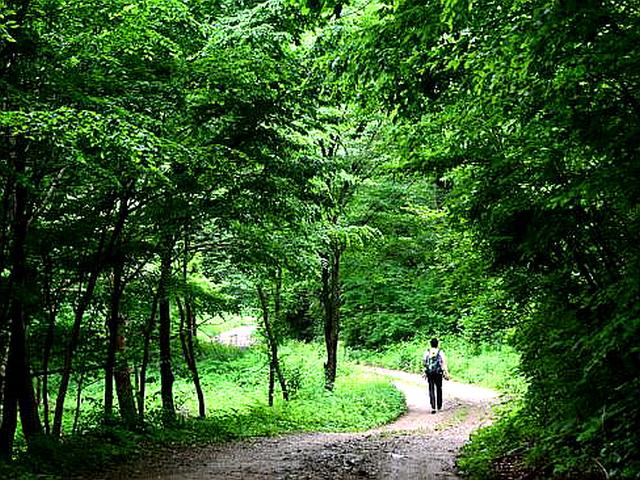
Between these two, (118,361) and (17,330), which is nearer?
(17,330)

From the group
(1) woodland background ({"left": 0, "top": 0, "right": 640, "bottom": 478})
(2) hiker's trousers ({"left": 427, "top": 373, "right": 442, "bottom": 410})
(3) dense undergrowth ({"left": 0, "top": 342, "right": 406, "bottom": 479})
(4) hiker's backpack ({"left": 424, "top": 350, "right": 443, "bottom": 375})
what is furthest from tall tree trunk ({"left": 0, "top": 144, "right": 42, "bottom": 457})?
(2) hiker's trousers ({"left": 427, "top": 373, "right": 442, "bottom": 410})

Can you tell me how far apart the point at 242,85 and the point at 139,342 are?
796 centimetres

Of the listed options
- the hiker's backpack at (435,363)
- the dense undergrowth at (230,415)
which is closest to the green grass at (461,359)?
the dense undergrowth at (230,415)

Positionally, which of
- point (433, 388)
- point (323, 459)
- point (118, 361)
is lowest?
point (433, 388)

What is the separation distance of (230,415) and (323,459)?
650 cm

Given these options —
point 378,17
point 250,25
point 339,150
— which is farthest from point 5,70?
point 339,150

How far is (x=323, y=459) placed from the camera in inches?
344

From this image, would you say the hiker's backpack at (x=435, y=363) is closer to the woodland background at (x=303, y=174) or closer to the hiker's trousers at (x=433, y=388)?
the hiker's trousers at (x=433, y=388)

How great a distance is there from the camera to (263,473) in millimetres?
7520

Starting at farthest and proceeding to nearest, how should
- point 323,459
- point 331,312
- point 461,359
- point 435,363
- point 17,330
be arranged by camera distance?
point 461,359, point 331,312, point 435,363, point 323,459, point 17,330

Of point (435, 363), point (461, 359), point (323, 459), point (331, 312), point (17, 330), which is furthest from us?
point (461, 359)

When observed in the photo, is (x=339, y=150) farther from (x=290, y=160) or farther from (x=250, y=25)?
(x=250, y=25)

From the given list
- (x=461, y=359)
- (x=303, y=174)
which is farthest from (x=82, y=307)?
(x=461, y=359)

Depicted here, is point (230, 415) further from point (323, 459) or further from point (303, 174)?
point (303, 174)
